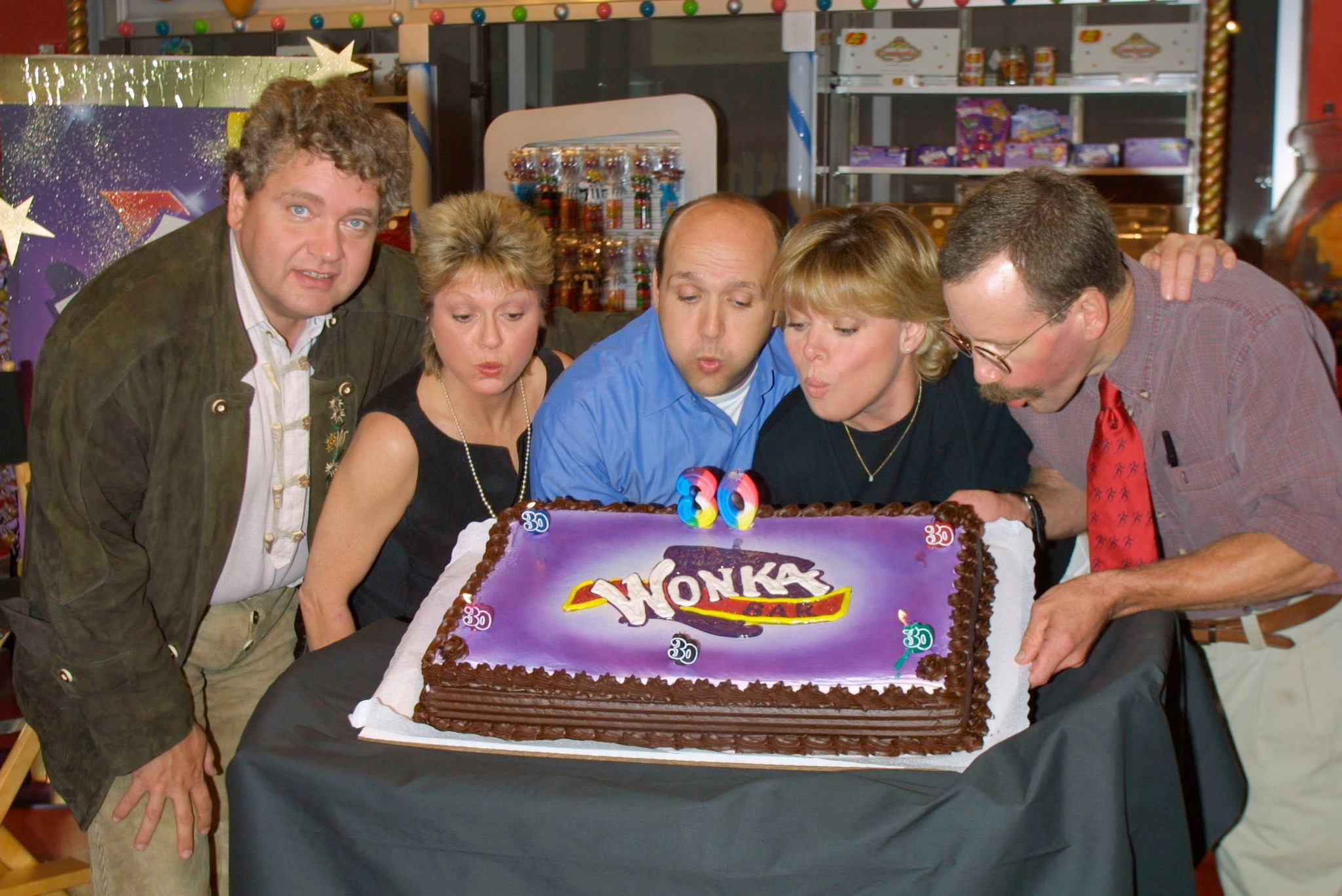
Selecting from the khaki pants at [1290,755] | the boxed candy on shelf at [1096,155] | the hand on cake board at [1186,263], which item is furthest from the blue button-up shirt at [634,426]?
the boxed candy on shelf at [1096,155]

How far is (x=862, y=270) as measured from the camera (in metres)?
1.73

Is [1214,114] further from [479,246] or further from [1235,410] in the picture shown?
[479,246]

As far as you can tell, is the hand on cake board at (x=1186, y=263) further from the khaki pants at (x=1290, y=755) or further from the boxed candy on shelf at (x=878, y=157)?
the boxed candy on shelf at (x=878, y=157)

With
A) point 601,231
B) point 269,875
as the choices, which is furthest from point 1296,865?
point 601,231

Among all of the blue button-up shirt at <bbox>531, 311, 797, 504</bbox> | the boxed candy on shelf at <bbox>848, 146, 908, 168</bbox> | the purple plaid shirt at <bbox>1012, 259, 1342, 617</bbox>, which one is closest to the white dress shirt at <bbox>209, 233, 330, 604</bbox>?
the blue button-up shirt at <bbox>531, 311, 797, 504</bbox>

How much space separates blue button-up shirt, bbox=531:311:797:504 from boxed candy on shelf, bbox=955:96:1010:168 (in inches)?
155

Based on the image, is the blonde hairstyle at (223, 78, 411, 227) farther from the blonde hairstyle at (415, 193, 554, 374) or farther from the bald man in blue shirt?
the bald man in blue shirt

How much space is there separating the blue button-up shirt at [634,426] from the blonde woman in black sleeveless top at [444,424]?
4.8 inches

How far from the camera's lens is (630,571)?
1361 mm

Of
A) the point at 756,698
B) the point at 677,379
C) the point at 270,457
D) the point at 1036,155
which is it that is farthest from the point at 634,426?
the point at 1036,155

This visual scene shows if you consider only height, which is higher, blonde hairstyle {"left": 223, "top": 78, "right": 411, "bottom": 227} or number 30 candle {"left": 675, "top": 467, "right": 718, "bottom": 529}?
blonde hairstyle {"left": 223, "top": 78, "right": 411, "bottom": 227}

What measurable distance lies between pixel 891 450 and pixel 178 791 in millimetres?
1303

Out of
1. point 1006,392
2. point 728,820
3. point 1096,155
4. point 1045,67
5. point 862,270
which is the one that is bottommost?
point 728,820

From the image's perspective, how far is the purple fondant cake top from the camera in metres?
1.22
